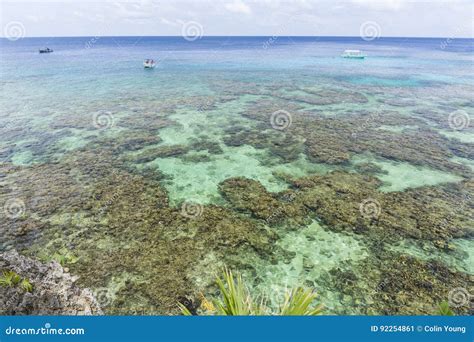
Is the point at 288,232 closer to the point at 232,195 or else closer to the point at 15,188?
the point at 232,195

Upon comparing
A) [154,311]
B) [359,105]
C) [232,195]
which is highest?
[359,105]

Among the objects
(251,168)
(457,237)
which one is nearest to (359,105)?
(251,168)
